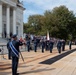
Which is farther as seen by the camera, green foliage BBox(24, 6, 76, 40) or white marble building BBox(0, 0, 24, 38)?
green foliage BBox(24, 6, 76, 40)

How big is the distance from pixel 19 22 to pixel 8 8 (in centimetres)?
944

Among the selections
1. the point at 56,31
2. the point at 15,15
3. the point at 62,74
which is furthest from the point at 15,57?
the point at 56,31

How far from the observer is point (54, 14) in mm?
75812

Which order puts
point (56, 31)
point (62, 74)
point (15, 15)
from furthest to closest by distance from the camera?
1. point (56, 31)
2. point (15, 15)
3. point (62, 74)

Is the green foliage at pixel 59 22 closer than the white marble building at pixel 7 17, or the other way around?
the white marble building at pixel 7 17

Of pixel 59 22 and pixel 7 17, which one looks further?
pixel 59 22

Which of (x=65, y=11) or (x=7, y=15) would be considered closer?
(x=7, y=15)

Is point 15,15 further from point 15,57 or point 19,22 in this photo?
point 15,57

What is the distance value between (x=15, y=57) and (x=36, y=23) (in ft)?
324

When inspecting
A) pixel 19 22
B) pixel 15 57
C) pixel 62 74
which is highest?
pixel 19 22

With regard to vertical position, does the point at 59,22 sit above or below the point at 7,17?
above

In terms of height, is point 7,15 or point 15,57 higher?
point 7,15

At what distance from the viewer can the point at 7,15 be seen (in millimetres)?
48094

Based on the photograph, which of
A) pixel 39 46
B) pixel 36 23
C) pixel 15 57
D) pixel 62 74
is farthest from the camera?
pixel 36 23
